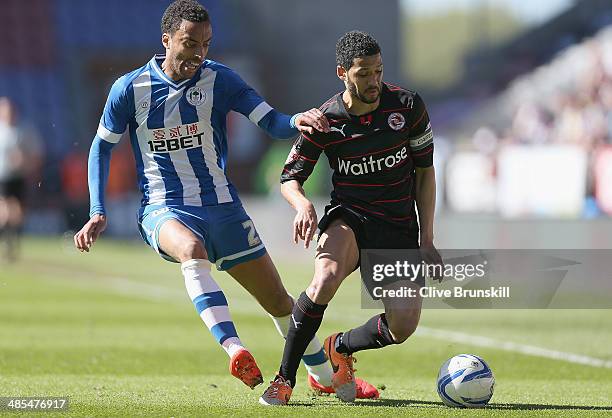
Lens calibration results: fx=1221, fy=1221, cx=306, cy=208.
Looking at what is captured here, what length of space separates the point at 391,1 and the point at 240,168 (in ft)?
22.2

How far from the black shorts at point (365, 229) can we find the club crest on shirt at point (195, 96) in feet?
3.08

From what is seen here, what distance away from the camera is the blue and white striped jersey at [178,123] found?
22.5 ft

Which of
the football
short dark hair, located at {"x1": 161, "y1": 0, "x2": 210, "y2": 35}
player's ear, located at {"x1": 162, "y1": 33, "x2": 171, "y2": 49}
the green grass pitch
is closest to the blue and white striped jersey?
player's ear, located at {"x1": 162, "y1": 33, "x2": 171, "y2": 49}

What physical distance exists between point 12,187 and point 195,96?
13.0 meters

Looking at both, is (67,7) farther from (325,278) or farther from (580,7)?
(325,278)

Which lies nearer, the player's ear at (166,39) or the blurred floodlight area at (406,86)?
the player's ear at (166,39)

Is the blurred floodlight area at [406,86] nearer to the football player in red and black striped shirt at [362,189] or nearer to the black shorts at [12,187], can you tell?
the black shorts at [12,187]

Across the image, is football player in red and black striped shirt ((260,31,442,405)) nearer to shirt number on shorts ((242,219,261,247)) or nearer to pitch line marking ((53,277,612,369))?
shirt number on shorts ((242,219,261,247))

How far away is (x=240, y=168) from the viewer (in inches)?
1176

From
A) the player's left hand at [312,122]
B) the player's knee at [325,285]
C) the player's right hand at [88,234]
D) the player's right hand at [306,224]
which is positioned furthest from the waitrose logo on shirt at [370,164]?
the player's right hand at [88,234]

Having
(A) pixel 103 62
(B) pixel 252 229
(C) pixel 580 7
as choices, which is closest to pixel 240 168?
(A) pixel 103 62

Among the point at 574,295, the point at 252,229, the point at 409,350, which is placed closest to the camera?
the point at 252,229

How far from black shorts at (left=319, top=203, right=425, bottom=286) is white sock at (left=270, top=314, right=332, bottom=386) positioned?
58 centimetres

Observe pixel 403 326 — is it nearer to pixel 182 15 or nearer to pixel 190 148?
pixel 190 148
